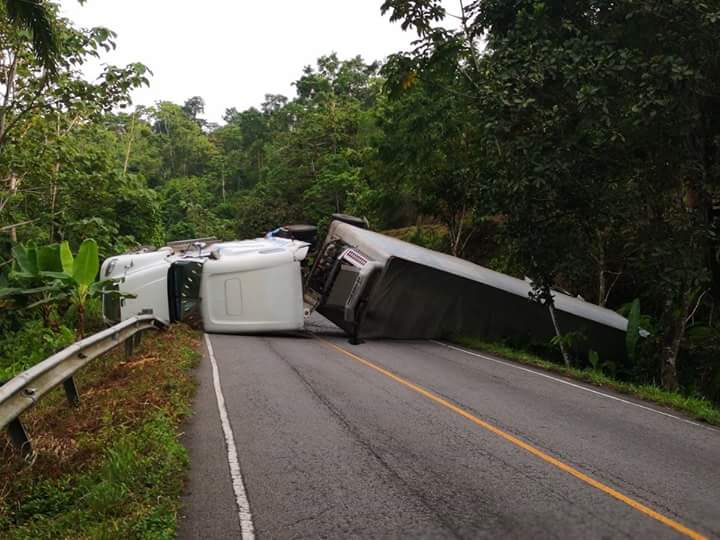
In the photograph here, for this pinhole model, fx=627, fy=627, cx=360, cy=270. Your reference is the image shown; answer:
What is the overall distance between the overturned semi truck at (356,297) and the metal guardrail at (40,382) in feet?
18.4

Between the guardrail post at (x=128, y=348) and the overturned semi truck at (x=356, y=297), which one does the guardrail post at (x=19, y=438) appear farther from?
the overturned semi truck at (x=356, y=297)

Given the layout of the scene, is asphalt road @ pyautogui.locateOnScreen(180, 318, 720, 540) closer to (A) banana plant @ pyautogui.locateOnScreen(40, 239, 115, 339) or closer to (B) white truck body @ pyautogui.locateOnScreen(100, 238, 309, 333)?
(A) banana plant @ pyautogui.locateOnScreen(40, 239, 115, 339)

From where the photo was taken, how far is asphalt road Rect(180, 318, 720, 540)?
441 centimetres

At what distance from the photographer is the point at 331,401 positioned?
812 cm

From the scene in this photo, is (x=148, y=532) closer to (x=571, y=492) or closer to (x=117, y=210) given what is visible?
(x=571, y=492)

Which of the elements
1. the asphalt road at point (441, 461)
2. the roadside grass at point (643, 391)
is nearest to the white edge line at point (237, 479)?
the asphalt road at point (441, 461)

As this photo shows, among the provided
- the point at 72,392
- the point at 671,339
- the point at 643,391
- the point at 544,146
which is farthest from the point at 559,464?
the point at 671,339

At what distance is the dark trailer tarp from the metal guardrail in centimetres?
633

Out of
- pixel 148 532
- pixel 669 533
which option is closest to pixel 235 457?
pixel 148 532

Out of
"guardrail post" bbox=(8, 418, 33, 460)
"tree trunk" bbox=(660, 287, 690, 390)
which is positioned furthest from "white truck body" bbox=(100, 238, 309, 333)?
"guardrail post" bbox=(8, 418, 33, 460)

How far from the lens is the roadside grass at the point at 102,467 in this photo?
435cm

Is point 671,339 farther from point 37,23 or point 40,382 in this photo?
point 37,23

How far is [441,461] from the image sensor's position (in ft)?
18.6

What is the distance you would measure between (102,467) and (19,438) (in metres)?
0.92
